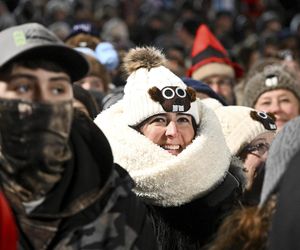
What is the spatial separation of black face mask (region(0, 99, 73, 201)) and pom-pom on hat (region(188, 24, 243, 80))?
4569mm

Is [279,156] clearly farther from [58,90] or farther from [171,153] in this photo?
[171,153]

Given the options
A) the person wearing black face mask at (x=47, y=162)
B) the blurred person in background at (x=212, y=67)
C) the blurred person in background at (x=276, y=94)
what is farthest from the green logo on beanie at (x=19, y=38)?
the blurred person in background at (x=212, y=67)

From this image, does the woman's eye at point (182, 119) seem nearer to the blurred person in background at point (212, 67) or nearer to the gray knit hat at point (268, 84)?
the gray knit hat at point (268, 84)

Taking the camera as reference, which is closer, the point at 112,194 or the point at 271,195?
the point at 271,195

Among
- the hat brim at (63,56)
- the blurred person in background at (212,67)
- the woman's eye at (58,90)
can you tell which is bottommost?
the blurred person in background at (212,67)

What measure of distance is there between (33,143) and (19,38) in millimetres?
345

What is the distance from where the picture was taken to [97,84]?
6.98 meters

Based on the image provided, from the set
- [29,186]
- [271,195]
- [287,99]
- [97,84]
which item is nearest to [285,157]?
[271,195]

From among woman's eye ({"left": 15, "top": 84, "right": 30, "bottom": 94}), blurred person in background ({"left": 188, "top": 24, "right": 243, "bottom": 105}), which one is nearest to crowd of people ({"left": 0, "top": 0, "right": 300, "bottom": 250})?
woman's eye ({"left": 15, "top": 84, "right": 30, "bottom": 94})

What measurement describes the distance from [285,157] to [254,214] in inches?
9.0

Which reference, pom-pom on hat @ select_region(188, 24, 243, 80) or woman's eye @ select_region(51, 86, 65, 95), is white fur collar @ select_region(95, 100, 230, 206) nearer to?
woman's eye @ select_region(51, 86, 65, 95)

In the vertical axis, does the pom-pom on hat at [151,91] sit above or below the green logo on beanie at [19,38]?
below

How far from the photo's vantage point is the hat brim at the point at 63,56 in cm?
305

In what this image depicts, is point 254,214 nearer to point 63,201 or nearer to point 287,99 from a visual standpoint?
point 63,201
